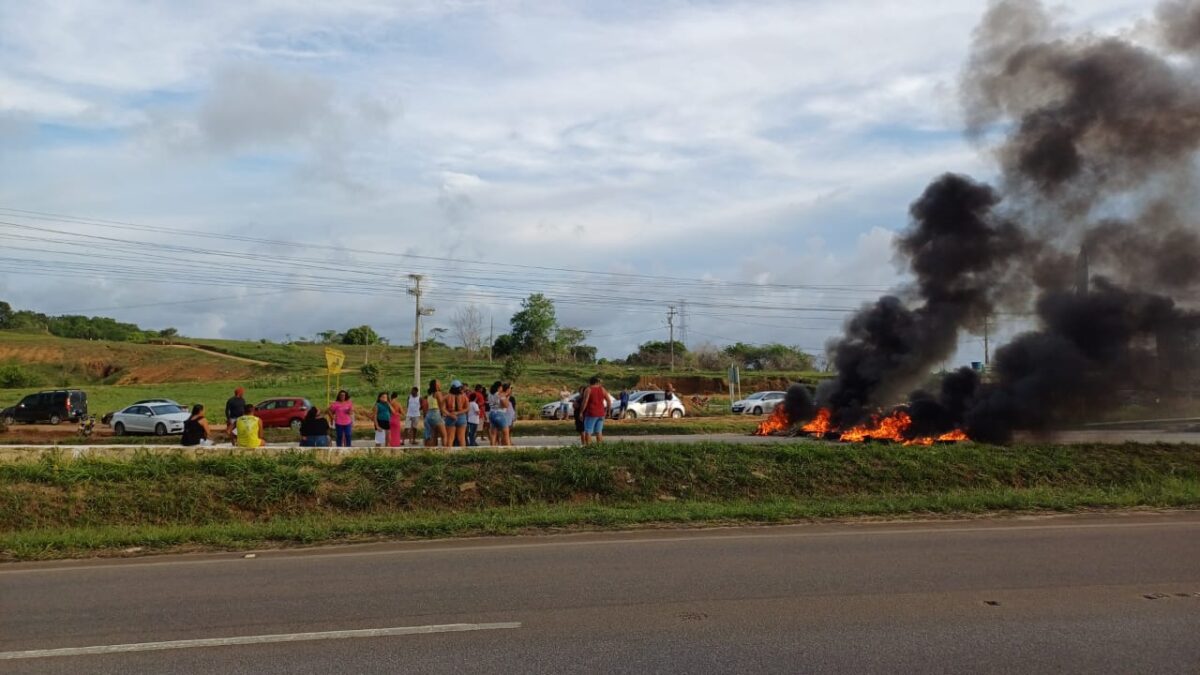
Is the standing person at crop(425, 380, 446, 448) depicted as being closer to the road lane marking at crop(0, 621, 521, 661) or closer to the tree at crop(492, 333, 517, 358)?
the road lane marking at crop(0, 621, 521, 661)

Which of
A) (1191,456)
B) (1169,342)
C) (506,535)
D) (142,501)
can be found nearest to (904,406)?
(1169,342)

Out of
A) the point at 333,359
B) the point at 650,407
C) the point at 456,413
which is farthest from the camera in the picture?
the point at 650,407

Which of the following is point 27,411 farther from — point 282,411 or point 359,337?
point 359,337

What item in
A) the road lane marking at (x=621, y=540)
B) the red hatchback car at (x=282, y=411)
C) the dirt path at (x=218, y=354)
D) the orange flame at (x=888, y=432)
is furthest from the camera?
the dirt path at (x=218, y=354)

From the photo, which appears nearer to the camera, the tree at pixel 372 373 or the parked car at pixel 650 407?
the parked car at pixel 650 407

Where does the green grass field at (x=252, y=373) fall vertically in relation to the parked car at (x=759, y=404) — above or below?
above

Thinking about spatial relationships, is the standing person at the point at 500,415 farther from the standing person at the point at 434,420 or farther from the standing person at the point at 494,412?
the standing person at the point at 434,420

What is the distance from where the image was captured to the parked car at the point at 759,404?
41938 mm

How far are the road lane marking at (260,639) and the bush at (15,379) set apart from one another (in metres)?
66.2

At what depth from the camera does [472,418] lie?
19297mm

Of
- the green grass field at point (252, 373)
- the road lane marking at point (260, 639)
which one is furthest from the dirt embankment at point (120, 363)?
the road lane marking at point (260, 639)

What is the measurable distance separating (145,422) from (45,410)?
7.91 meters

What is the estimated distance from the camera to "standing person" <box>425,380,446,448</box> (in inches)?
734

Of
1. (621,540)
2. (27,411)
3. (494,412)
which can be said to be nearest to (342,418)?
(494,412)
